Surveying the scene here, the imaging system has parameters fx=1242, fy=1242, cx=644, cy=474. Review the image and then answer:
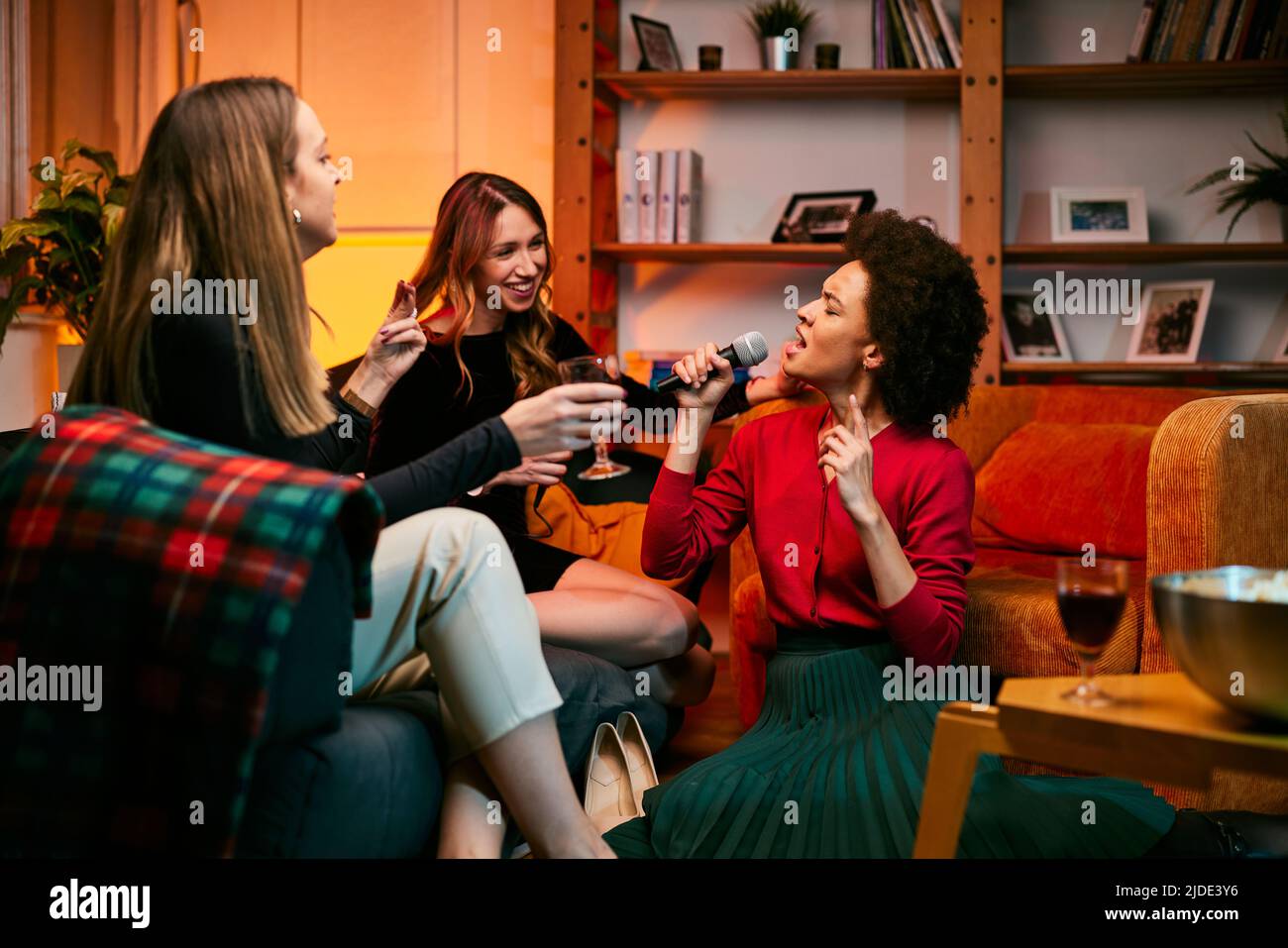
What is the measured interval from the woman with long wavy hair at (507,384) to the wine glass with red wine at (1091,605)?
117 centimetres

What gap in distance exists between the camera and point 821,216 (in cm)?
377

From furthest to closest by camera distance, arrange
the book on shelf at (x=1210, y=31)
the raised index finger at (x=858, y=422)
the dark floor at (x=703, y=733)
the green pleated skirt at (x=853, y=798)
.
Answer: the book on shelf at (x=1210, y=31)
the dark floor at (x=703, y=733)
the raised index finger at (x=858, y=422)
the green pleated skirt at (x=853, y=798)

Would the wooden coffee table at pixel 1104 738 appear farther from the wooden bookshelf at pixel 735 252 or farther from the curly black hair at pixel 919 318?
the wooden bookshelf at pixel 735 252

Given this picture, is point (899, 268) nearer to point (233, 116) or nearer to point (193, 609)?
point (233, 116)

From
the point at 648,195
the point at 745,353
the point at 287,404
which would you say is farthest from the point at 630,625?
the point at 648,195

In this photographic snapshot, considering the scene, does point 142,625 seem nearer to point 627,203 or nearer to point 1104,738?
point 1104,738

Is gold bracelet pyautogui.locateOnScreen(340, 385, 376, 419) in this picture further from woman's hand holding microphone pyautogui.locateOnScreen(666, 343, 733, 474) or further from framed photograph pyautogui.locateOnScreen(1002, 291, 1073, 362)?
framed photograph pyautogui.locateOnScreen(1002, 291, 1073, 362)

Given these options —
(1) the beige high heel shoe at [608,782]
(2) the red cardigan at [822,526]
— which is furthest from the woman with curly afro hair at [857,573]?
(1) the beige high heel shoe at [608,782]

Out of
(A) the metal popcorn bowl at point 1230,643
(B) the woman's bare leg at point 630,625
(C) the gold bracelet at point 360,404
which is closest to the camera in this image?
(A) the metal popcorn bowl at point 1230,643

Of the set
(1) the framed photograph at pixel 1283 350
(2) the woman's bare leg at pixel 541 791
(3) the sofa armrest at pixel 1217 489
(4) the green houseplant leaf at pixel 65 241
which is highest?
(4) the green houseplant leaf at pixel 65 241

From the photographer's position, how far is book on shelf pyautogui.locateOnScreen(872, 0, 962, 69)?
3590 millimetres

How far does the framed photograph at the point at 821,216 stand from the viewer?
3721 millimetres
